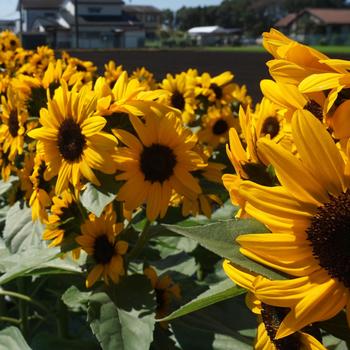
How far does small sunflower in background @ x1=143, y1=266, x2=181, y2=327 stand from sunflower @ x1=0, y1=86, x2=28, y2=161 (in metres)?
0.51

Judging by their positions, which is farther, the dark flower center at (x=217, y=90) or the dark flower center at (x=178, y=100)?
the dark flower center at (x=217, y=90)

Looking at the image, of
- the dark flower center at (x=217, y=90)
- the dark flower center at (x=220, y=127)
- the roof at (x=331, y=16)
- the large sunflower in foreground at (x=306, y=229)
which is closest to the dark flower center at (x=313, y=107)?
the large sunflower in foreground at (x=306, y=229)

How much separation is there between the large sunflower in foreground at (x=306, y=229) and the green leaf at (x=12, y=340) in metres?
1.09

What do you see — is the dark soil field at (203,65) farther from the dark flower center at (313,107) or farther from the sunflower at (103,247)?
the dark flower center at (313,107)

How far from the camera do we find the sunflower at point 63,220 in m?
1.57

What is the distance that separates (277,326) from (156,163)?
73cm

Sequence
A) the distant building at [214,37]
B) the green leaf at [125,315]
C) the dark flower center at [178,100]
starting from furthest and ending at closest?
the distant building at [214,37] < the dark flower center at [178,100] < the green leaf at [125,315]

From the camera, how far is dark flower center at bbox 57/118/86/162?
55.5 inches

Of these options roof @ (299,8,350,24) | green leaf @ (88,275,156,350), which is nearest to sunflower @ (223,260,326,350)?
green leaf @ (88,275,156,350)

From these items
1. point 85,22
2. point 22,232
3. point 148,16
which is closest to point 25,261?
point 22,232

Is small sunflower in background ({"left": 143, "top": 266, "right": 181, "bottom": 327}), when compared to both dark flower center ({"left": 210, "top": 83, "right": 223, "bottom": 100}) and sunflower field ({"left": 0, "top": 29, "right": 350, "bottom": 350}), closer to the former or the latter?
sunflower field ({"left": 0, "top": 29, "right": 350, "bottom": 350})

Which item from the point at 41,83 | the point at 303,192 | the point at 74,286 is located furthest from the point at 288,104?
the point at 41,83

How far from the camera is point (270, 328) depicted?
0.79 meters

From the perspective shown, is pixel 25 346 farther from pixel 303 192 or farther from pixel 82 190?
pixel 303 192
